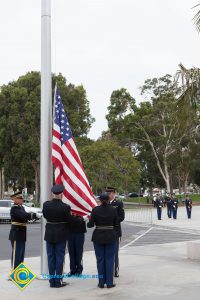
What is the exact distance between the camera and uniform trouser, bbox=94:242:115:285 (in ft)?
27.6

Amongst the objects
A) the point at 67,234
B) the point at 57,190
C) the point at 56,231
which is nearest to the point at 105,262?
the point at 67,234

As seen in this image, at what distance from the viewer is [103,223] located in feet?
27.9

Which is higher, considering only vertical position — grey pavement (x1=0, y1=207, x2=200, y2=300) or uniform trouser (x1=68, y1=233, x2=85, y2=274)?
uniform trouser (x1=68, y1=233, x2=85, y2=274)

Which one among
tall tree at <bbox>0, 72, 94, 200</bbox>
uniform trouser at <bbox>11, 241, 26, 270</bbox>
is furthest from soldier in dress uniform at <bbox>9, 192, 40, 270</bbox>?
tall tree at <bbox>0, 72, 94, 200</bbox>

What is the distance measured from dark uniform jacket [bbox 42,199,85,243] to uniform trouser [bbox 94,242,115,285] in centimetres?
64

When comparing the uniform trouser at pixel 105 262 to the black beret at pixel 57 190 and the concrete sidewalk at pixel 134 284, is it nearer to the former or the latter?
the concrete sidewalk at pixel 134 284

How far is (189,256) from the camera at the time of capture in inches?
466

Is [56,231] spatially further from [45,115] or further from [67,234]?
[45,115]

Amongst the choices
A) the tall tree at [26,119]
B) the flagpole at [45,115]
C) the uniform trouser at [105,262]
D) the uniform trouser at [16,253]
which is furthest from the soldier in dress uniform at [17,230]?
the tall tree at [26,119]

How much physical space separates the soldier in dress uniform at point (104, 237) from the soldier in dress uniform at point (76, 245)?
0.82 m

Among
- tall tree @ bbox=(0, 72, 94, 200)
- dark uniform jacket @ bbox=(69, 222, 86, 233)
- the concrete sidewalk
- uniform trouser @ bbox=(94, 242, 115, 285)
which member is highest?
tall tree @ bbox=(0, 72, 94, 200)

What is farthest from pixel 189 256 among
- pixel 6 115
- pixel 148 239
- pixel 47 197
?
pixel 6 115

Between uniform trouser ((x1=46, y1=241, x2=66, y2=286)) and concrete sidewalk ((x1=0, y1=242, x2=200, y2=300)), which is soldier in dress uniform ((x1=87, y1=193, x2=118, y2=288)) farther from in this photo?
uniform trouser ((x1=46, y1=241, x2=66, y2=286))

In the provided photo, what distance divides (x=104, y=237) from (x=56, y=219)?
2.86 ft
